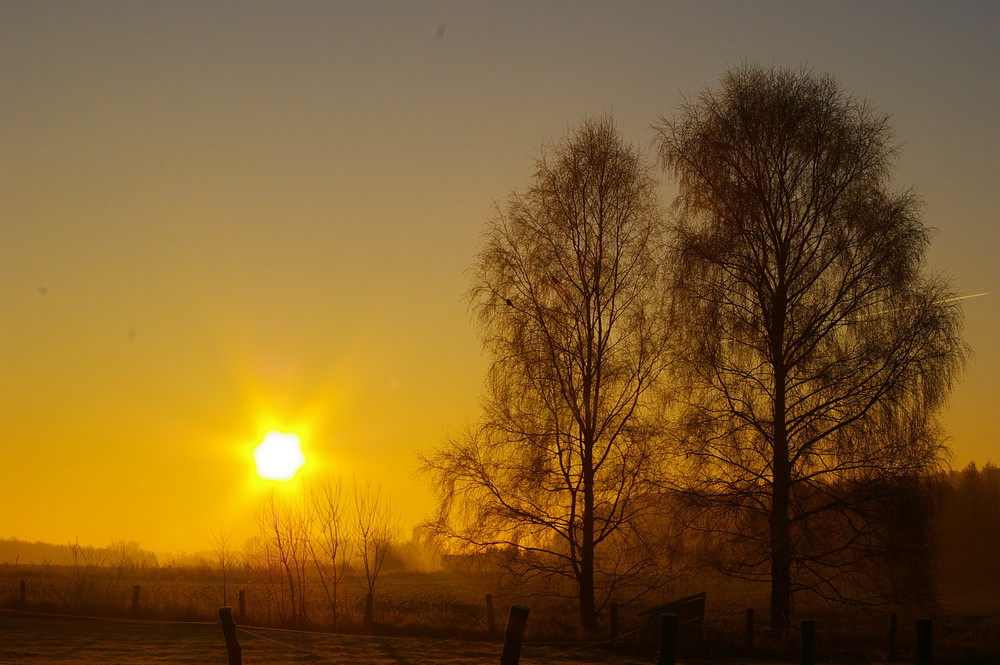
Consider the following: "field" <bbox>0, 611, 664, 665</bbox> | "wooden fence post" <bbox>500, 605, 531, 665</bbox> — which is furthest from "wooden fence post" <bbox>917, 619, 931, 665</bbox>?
"wooden fence post" <bbox>500, 605, 531, 665</bbox>

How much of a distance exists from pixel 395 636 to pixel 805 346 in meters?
12.9

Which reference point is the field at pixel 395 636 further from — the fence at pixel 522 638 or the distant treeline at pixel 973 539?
the distant treeline at pixel 973 539

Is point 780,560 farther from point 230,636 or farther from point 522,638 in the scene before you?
point 230,636

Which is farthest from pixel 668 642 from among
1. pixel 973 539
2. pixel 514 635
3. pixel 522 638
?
pixel 973 539

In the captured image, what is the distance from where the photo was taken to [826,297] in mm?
23750

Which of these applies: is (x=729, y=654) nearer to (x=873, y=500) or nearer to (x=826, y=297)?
(x=873, y=500)

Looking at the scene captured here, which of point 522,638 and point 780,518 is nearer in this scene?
point 522,638

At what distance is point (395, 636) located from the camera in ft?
79.8

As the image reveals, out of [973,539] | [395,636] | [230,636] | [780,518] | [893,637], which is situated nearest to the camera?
[230,636]

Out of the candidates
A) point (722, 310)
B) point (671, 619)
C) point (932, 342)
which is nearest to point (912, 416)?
point (932, 342)

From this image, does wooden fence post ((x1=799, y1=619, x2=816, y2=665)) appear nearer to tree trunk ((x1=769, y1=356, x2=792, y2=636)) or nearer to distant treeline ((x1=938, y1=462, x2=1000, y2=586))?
tree trunk ((x1=769, y1=356, x2=792, y2=636))

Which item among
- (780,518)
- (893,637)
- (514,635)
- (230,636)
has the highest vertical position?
(780,518)

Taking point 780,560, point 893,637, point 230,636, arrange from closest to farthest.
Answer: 1. point 230,636
2. point 893,637
3. point 780,560

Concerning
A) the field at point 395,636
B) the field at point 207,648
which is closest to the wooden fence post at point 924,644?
the field at point 395,636
